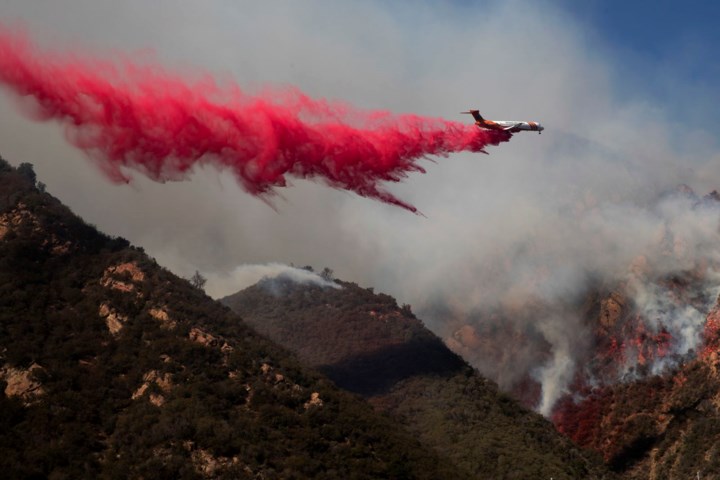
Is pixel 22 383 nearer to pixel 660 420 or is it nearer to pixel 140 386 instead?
pixel 140 386

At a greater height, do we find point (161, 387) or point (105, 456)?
point (161, 387)

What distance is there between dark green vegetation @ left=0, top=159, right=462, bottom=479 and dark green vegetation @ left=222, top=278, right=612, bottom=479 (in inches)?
759

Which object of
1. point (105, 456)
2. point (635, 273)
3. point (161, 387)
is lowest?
point (105, 456)

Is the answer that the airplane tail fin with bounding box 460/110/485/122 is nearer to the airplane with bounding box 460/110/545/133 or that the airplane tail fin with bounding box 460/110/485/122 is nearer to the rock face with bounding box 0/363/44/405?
the airplane with bounding box 460/110/545/133

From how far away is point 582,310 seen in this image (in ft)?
527

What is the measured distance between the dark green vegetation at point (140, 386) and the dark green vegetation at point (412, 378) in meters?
19.3

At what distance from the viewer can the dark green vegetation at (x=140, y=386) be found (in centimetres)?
5925

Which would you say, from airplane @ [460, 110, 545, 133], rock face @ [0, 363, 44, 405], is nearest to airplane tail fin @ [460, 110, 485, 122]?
airplane @ [460, 110, 545, 133]

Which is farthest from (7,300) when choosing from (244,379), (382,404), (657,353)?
(657,353)

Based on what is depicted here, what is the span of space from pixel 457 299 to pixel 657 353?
5836cm

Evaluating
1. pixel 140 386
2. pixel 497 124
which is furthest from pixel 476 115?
pixel 140 386

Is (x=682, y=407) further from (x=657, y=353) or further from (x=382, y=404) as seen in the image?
(x=382, y=404)

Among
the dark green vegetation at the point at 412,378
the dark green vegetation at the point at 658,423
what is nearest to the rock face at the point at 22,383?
the dark green vegetation at the point at 412,378

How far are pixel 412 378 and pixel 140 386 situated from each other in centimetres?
5931
